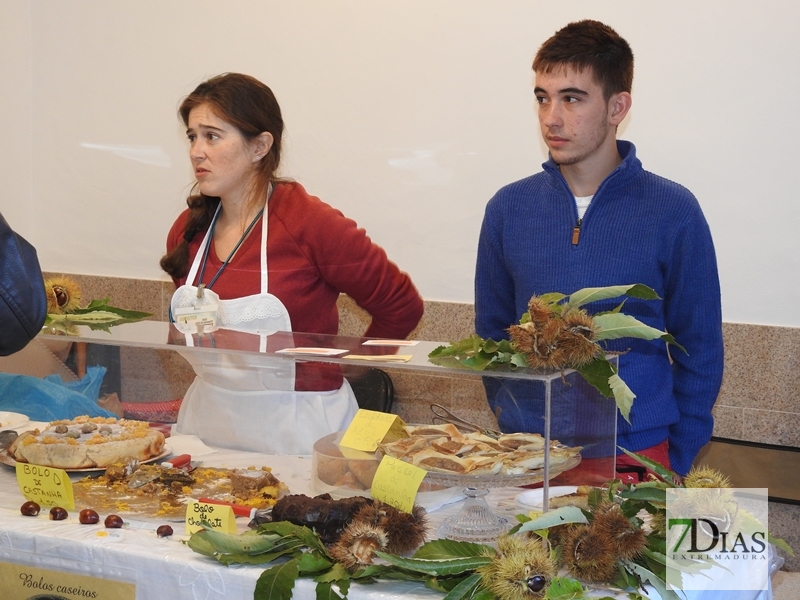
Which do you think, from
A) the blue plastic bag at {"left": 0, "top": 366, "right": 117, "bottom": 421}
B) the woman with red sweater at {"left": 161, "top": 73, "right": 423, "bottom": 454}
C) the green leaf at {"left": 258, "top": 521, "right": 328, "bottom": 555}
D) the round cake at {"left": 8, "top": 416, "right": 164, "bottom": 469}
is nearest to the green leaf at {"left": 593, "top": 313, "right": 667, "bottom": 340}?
the green leaf at {"left": 258, "top": 521, "right": 328, "bottom": 555}

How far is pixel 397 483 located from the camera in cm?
153

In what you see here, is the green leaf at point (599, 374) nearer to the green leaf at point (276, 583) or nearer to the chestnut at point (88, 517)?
the green leaf at point (276, 583)

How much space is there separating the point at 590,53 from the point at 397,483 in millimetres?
1373

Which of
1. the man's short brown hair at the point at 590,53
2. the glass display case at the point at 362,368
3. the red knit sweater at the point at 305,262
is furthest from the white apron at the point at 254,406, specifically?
the man's short brown hair at the point at 590,53

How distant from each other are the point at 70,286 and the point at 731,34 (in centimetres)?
227

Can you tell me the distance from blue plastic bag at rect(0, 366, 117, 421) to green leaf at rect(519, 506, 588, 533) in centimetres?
99

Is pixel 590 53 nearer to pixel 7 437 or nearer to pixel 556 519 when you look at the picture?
pixel 556 519

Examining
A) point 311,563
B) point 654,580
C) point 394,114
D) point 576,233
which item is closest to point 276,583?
point 311,563

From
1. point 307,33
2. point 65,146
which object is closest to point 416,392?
point 307,33

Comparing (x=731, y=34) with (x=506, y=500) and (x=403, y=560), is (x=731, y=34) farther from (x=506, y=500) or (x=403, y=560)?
(x=403, y=560)

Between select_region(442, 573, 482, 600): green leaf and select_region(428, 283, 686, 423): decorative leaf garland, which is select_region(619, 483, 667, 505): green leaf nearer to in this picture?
select_region(428, 283, 686, 423): decorative leaf garland

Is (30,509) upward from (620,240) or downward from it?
downward

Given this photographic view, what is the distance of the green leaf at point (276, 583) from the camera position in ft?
4.63

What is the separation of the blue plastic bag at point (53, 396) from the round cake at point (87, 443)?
0.03m
